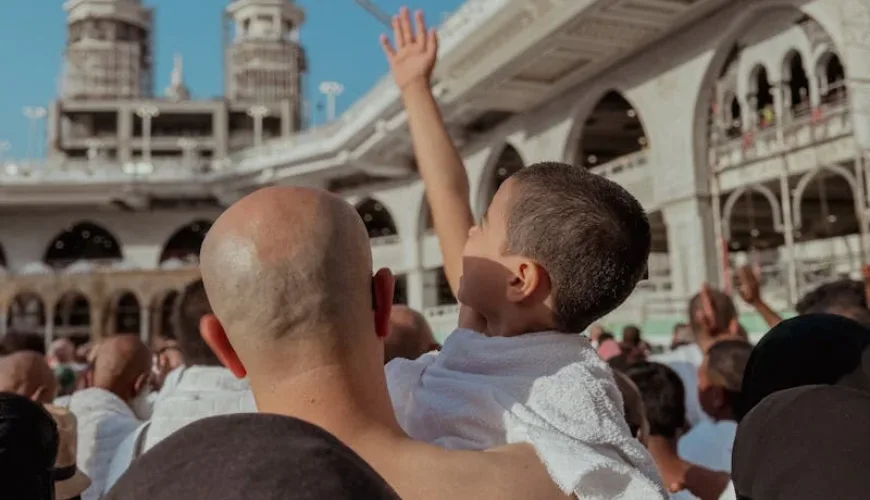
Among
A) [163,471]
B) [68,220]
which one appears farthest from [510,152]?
[163,471]

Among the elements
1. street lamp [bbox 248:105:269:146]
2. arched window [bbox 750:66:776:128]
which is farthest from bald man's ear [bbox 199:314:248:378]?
street lamp [bbox 248:105:269:146]

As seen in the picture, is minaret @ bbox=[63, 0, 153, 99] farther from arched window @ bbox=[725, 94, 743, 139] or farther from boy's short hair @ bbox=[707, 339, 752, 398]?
→ boy's short hair @ bbox=[707, 339, 752, 398]

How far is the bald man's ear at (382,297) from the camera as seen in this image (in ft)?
4.17

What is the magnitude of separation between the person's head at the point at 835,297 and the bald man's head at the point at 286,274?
3324 millimetres

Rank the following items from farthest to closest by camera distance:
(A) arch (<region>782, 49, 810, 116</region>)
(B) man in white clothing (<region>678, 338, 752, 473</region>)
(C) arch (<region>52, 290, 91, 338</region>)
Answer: (C) arch (<region>52, 290, 91, 338</region>) < (A) arch (<region>782, 49, 810, 116</region>) < (B) man in white clothing (<region>678, 338, 752, 473</region>)

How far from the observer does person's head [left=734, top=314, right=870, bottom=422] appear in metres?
1.78

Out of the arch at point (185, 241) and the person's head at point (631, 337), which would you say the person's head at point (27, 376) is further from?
the arch at point (185, 241)

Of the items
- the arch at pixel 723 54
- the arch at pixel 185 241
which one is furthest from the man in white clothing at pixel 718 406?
the arch at pixel 185 241

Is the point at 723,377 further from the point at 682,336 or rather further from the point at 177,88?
the point at 177,88

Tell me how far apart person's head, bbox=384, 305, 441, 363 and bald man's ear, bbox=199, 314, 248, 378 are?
1307 millimetres

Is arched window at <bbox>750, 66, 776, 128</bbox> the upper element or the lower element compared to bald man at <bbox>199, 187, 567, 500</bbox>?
upper

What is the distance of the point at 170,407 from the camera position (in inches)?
106

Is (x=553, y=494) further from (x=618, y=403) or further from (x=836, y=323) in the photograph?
(x=836, y=323)

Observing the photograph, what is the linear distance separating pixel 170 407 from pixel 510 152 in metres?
24.7
